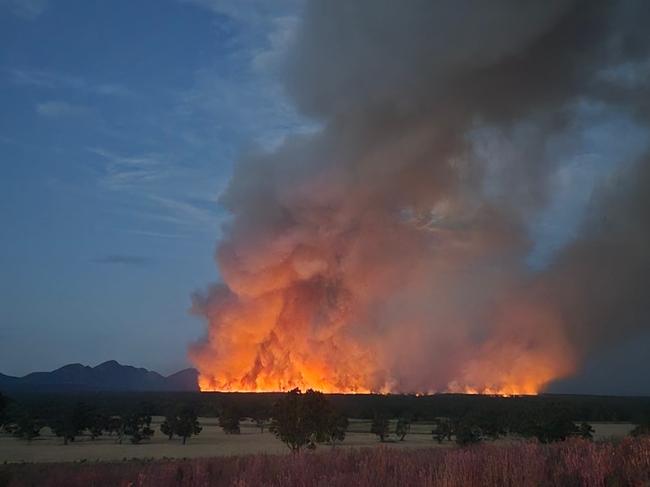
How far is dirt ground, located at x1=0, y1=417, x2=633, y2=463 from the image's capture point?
43375mm

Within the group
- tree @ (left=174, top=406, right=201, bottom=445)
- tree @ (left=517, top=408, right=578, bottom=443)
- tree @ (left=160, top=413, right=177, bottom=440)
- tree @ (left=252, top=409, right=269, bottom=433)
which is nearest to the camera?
tree @ (left=517, top=408, right=578, bottom=443)

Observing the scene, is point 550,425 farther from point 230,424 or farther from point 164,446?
point 230,424

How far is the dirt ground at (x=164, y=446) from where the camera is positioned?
43375mm

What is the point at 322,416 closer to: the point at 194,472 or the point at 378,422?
the point at 378,422

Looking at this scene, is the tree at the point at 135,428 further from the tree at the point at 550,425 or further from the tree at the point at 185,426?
the tree at the point at 550,425

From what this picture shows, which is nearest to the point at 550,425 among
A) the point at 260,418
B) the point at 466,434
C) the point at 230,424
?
the point at 466,434

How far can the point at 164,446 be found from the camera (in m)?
53.6

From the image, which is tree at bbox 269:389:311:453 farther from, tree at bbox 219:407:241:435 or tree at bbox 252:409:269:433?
tree at bbox 252:409:269:433

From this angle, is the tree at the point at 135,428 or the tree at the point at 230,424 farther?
the tree at the point at 230,424

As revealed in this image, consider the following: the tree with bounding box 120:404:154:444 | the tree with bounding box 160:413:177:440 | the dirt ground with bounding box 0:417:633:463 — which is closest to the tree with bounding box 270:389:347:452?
the dirt ground with bounding box 0:417:633:463

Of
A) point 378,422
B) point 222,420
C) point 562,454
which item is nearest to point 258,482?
point 562,454

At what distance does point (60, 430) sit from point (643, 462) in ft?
190

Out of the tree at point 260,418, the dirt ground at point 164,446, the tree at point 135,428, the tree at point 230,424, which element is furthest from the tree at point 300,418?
the tree at point 260,418

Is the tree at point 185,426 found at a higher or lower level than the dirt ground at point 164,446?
higher
